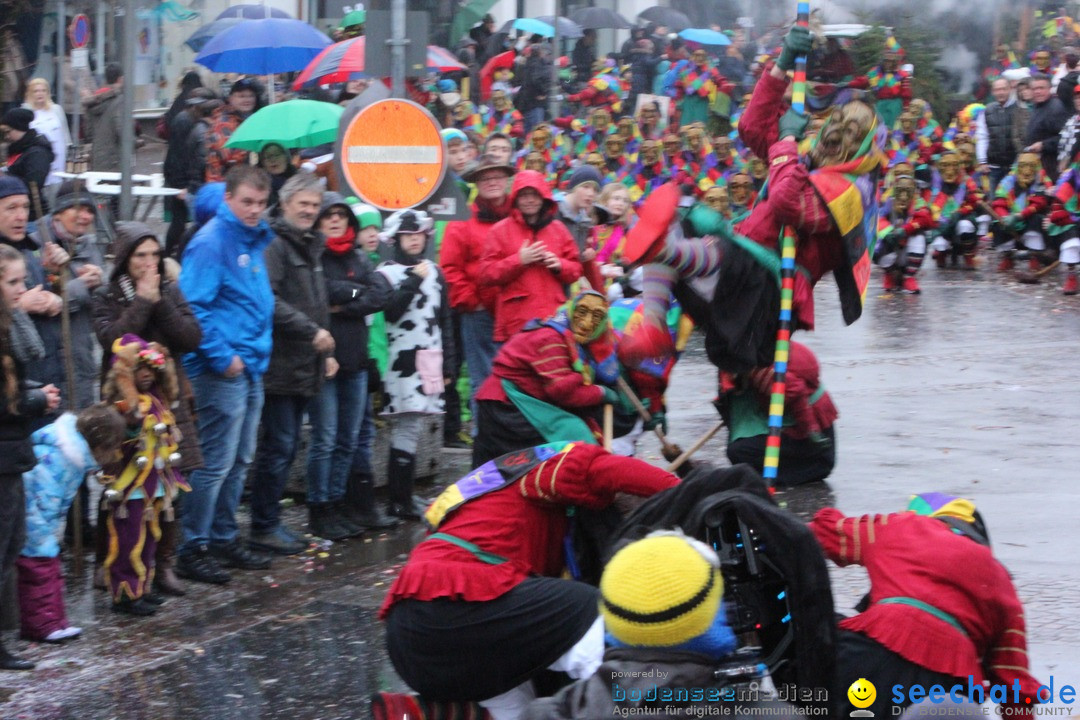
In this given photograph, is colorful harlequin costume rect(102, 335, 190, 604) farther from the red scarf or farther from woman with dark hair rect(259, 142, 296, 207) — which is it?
woman with dark hair rect(259, 142, 296, 207)

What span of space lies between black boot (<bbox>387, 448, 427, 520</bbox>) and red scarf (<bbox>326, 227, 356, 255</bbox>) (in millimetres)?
1137

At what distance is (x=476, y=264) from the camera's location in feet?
30.9

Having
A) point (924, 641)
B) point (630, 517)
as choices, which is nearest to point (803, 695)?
point (924, 641)

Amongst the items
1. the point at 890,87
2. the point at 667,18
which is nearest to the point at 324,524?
the point at 890,87

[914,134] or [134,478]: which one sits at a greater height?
[914,134]

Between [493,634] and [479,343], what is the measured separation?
4.89 meters

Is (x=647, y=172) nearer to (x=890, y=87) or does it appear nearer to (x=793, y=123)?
(x=890, y=87)

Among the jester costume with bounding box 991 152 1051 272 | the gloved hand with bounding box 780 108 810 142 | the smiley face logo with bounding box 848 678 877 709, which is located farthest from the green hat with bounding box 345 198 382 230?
the jester costume with bounding box 991 152 1051 272

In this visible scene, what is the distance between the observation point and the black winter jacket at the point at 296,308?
7727mm

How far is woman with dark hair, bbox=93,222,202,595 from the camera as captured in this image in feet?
23.1

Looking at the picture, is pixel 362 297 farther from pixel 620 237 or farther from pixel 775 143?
pixel 620 237

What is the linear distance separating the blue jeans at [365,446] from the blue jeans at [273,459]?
0.52m

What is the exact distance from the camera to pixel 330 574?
749 cm

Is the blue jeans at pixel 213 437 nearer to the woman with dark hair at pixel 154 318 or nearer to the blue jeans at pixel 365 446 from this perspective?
the woman with dark hair at pixel 154 318
